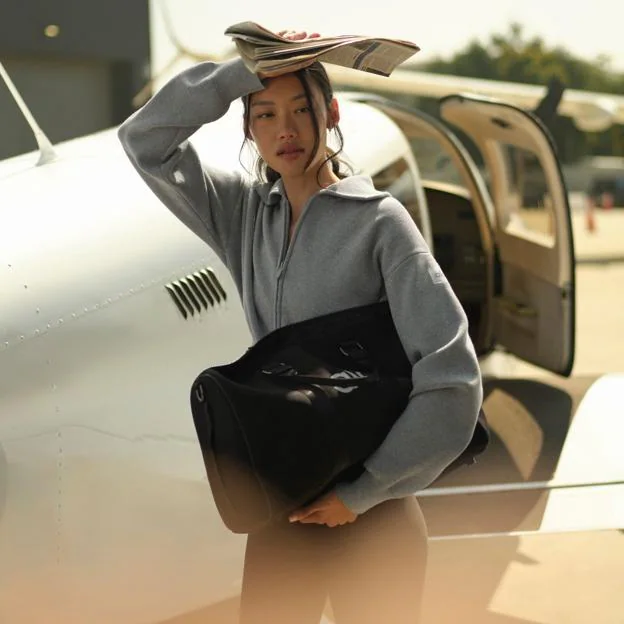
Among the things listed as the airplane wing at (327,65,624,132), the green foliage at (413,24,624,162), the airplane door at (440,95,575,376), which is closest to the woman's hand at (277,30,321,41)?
the airplane door at (440,95,575,376)

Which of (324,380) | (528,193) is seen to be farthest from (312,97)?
(528,193)

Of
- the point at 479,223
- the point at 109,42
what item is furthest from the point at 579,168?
the point at 479,223

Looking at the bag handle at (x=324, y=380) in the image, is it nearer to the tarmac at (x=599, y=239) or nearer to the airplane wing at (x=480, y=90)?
the airplane wing at (x=480, y=90)

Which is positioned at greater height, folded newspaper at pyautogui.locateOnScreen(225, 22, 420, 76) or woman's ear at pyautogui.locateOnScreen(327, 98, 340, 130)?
folded newspaper at pyautogui.locateOnScreen(225, 22, 420, 76)

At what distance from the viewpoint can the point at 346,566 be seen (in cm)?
221

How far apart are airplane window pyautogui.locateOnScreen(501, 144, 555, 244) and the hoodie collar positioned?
413 centimetres

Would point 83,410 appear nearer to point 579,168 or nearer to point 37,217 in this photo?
point 37,217

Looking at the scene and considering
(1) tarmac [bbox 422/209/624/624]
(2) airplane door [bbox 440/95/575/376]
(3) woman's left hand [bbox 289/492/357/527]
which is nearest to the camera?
Result: (3) woman's left hand [bbox 289/492/357/527]

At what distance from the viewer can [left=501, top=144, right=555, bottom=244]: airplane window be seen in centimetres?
666

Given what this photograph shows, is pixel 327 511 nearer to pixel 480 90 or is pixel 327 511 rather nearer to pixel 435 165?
pixel 435 165

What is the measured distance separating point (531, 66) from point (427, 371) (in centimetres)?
10561

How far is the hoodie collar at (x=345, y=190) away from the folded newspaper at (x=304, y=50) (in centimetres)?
22

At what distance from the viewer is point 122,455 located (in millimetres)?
3160

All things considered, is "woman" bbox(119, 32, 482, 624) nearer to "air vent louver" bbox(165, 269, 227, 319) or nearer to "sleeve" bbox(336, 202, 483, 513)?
"sleeve" bbox(336, 202, 483, 513)
